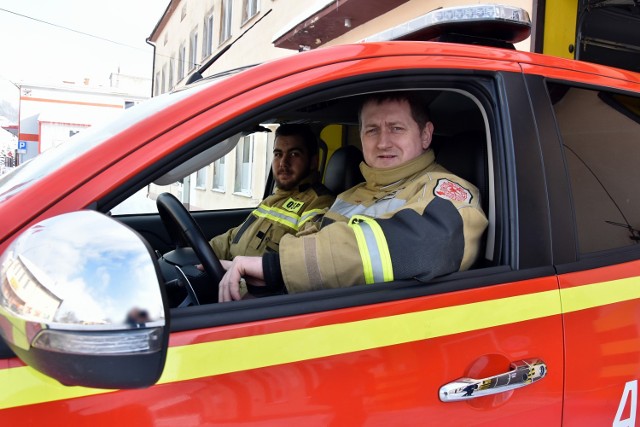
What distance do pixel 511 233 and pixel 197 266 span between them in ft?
3.02

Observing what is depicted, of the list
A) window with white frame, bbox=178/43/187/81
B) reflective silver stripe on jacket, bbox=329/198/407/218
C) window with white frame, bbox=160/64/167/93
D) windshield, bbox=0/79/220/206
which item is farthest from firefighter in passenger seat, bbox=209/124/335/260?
window with white frame, bbox=160/64/167/93

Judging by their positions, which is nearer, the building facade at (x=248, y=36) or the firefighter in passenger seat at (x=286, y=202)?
the firefighter in passenger seat at (x=286, y=202)

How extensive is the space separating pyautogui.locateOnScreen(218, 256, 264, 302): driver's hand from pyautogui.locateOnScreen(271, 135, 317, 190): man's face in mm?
1171

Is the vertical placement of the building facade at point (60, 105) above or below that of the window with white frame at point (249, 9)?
below

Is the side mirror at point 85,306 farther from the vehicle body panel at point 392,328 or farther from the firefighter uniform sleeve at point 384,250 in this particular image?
the firefighter uniform sleeve at point 384,250

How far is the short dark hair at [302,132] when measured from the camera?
253 cm

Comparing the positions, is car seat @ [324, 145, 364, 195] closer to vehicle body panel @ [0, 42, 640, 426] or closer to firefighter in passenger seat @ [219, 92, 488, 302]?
firefighter in passenger seat @ [219, 92, 488, 302]

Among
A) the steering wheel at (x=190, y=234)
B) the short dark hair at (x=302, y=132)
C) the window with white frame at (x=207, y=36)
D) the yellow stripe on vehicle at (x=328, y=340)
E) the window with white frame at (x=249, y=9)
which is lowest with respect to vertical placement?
the yellow stripe on vehicle at (x=328, y=340)

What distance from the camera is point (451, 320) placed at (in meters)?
1.08

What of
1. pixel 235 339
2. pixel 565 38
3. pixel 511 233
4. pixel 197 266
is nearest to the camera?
pixel 235 339

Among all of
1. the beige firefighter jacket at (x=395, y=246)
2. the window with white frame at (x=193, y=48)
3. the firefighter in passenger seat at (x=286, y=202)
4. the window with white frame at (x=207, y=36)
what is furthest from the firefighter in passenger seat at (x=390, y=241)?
the window with white frame at (x=193, y=48)

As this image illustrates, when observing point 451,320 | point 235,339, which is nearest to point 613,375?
point 451,320

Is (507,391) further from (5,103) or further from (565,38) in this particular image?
(5,103)

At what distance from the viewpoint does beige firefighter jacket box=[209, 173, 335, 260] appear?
2.18 metres
